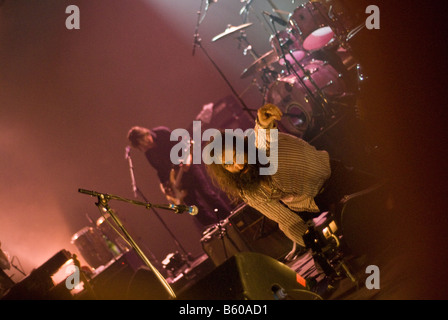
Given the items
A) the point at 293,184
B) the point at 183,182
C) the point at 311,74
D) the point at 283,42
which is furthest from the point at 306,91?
the point at 293,184

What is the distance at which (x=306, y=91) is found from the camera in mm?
5762

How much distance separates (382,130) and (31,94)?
775 centimetres

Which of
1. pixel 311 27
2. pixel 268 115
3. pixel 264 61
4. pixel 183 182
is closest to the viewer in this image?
pixel 268 115

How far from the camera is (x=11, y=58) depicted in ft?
25.5

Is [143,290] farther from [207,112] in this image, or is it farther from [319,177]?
[207,112]

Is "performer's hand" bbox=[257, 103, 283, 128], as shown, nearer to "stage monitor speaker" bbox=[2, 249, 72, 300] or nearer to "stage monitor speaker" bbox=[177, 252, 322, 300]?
"stage monitor speaker" bbox=[177, 252, 322, 300]

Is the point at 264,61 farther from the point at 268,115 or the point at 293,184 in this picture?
the point at 293,184

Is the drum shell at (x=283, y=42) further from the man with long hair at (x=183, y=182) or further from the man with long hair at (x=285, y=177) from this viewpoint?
the man with long hair at (x=285, y=177)

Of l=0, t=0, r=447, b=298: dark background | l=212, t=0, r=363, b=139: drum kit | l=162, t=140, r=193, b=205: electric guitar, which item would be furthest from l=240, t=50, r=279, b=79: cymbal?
l=162, t=140, r=193, b=205: electric guitar

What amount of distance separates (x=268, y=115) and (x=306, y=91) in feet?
10.6

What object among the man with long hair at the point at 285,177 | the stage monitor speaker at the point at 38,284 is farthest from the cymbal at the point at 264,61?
the stage monitor speaker at the point at 38,284

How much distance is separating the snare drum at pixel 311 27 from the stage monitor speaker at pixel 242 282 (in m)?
4.60

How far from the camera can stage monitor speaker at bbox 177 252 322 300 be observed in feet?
5.41

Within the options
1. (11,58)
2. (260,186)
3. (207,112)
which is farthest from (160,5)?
(260,186)
